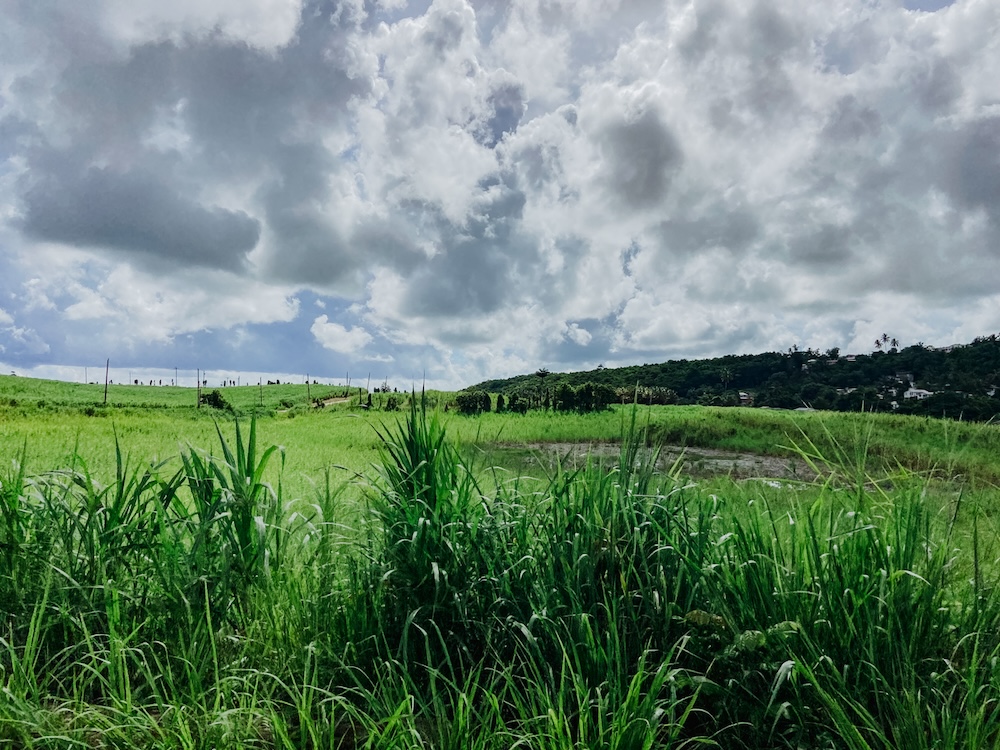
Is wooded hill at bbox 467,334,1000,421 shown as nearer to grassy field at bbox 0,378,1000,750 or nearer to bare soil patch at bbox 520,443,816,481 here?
bare soil patch at bbox 520,443,816,481

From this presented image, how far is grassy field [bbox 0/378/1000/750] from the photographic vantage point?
215cm

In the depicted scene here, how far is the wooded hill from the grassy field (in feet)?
63.5

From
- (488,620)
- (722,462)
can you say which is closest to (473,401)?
(722,462)


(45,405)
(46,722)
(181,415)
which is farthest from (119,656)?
(45,405)

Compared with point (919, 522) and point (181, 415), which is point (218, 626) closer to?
point (919, 522)

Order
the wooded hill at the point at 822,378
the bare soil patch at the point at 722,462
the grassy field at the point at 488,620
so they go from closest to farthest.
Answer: the grassy field at the point at 488,620 → the bare soil patch at the point at 722,462 → the wooded hill at the point at 822,378

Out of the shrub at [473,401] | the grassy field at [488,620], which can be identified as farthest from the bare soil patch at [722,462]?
the shrub at [473,401]

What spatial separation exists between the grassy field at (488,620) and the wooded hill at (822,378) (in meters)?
19.4

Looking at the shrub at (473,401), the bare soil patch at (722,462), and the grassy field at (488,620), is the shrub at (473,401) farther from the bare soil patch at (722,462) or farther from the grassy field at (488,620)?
the grassy field at (488,620)

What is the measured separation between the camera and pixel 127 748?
2203 mm

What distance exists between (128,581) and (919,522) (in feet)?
11.7

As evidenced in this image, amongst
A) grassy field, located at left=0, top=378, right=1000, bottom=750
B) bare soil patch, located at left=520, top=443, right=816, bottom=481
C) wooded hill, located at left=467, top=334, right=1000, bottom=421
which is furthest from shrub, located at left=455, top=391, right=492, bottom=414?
grassy field, located at left=0, top=378, right=1000, bottom=750

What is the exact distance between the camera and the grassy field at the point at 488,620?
2.15m

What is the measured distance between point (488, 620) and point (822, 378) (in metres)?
26.6
